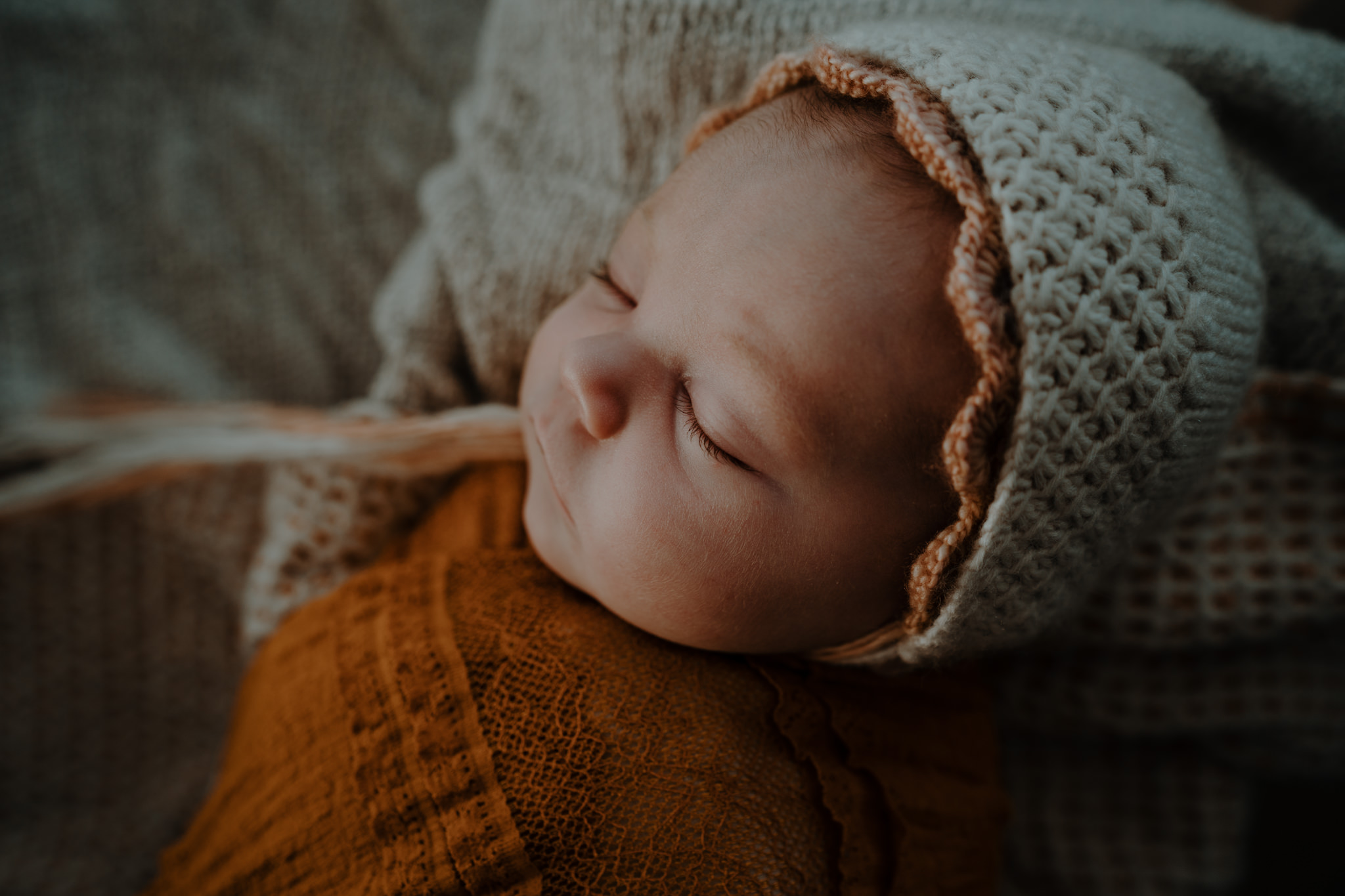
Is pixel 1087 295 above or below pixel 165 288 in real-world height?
above

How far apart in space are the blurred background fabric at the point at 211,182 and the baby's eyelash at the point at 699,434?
77 cm

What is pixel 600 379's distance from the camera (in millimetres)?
678

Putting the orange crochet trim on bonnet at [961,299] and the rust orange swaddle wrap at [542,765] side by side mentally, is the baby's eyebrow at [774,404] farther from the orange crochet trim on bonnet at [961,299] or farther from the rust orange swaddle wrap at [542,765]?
the rust orange swaddle wrap at [542,765]

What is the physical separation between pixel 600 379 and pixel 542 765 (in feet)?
1.18

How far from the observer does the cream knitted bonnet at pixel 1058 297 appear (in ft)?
1.93

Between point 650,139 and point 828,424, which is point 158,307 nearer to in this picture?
point 650,139

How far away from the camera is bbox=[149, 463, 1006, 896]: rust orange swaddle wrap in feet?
2.30

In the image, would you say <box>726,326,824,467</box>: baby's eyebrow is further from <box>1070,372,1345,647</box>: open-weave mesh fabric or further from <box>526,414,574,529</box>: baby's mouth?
<box>1070,372,1345,647</box>: open-weave mesh fabric

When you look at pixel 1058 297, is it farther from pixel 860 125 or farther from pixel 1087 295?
pixel 860 125

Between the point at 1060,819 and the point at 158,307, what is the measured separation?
155cm

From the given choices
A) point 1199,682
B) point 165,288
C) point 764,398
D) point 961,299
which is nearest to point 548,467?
point 764,398

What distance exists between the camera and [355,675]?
2.56 ft

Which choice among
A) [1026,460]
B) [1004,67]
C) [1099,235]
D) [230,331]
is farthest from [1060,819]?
[230,331]

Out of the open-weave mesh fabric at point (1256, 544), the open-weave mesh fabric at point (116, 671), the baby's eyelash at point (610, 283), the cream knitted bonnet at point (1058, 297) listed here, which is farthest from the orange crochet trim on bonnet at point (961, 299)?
the open-weave mesh fabric at point (116, 671)
